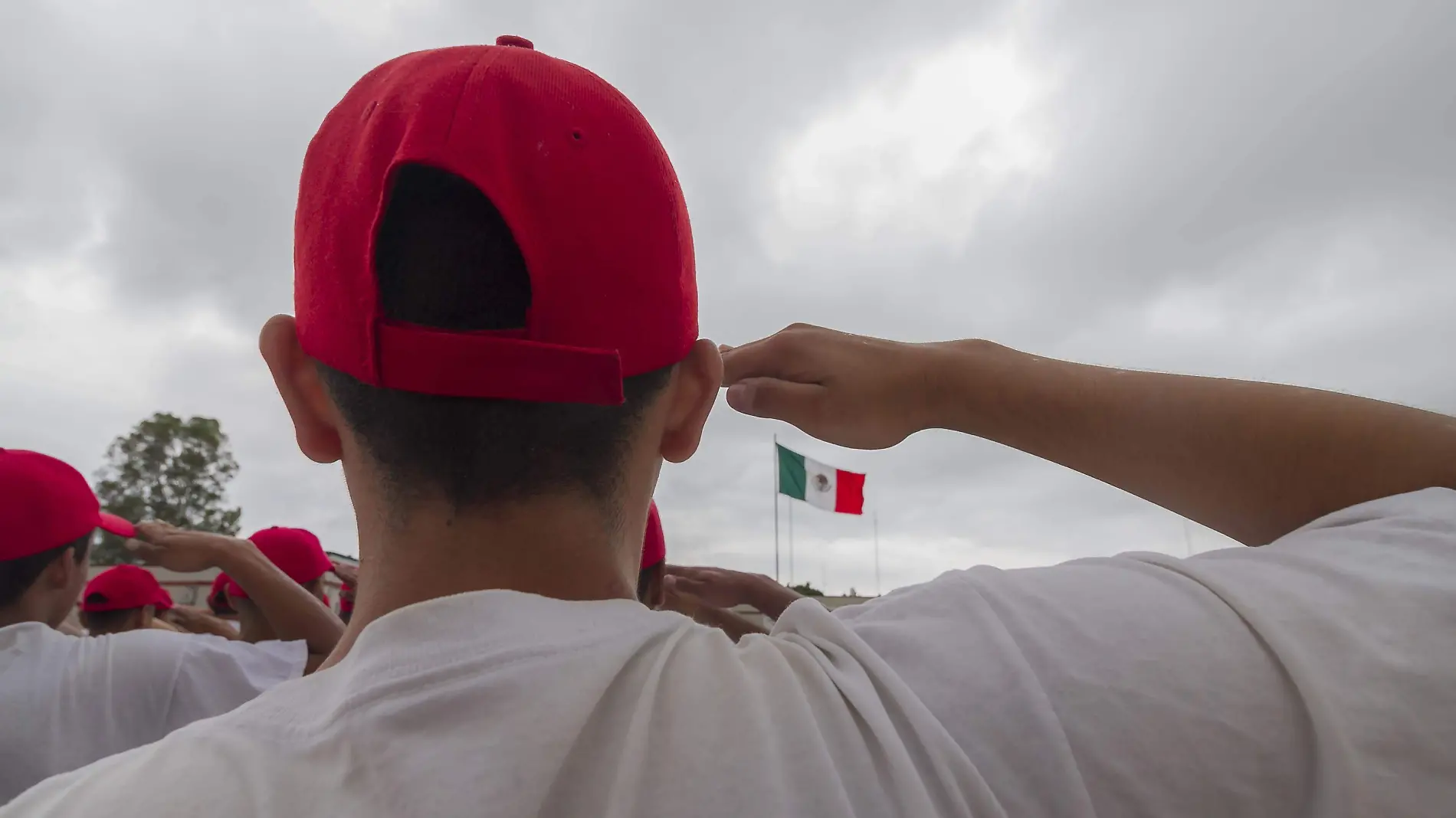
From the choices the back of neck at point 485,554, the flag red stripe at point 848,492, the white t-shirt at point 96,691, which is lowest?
the white t-shirt at point 96,691

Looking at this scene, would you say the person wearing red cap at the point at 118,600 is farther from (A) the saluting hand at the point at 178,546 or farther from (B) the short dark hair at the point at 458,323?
(B) the short dark hair at the point at 458,323

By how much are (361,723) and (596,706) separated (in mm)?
227

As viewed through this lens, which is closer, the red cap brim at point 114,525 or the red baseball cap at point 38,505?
the red baseball cap at point 38,505

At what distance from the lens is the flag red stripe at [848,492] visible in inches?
568

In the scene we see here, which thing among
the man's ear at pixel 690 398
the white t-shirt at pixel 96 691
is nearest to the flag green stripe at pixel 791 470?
the white t-shirt at pixel 96 691

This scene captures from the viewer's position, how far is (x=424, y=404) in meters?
0.95

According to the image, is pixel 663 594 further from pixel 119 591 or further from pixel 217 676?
pixel 119 591

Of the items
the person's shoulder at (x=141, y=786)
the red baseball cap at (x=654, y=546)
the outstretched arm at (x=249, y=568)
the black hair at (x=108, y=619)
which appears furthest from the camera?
the black hair at (x=108, y=619)

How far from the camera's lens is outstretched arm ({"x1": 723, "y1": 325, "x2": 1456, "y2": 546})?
3.39 ft

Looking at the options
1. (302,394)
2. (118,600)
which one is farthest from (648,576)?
(118,600)

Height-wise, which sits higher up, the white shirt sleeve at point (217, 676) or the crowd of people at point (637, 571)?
the crowd of people at point (637, 571)

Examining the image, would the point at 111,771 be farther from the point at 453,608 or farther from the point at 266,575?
the point at 266,575

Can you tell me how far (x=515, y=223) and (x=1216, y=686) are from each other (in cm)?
91

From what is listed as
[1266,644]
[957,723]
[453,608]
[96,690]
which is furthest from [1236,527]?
[96,690]
